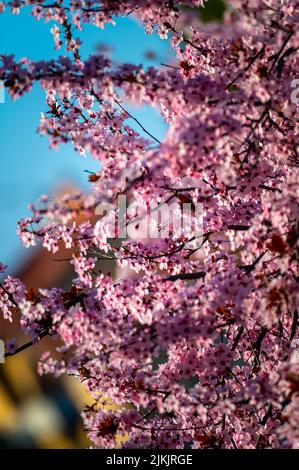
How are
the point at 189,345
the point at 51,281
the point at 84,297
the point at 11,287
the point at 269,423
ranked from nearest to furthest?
the point at 84,297, the point at 269,423, the point at 11,287, the point at 189,345, the point at 51,281

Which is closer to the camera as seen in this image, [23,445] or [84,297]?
[84,297]

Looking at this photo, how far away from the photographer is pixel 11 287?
598 centimetres

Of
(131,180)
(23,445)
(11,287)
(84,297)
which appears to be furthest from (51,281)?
(131,180)

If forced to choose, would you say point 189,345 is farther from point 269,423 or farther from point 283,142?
point 283,142

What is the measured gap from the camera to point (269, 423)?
5582 millimetres

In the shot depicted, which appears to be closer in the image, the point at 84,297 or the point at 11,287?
the point at 84,297

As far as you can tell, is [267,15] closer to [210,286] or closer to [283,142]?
[283,142]

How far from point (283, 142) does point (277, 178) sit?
1852 millimetres

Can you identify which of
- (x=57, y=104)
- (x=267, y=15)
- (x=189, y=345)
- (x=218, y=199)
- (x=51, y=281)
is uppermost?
(x=51, y=281)

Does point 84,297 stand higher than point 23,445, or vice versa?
point 84,297

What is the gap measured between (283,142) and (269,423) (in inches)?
131

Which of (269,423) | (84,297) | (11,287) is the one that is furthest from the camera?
(11,287)

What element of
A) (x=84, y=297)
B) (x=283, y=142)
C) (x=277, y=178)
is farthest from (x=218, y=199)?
(x=84, y=297)

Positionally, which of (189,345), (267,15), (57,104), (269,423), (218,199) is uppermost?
(57,104)
